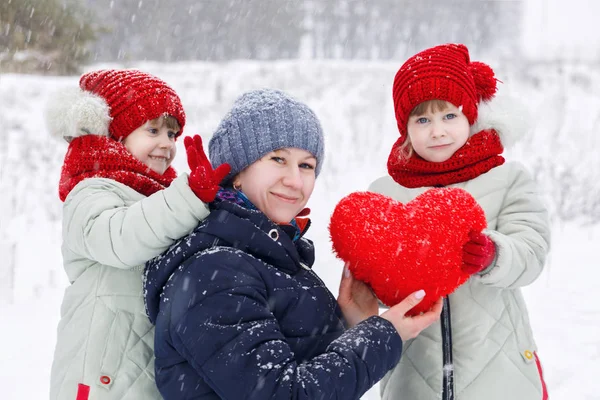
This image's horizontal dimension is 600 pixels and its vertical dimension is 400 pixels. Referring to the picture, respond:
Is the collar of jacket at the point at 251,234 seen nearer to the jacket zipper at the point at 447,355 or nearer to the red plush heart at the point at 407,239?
the red plush heart at the point at 407,239

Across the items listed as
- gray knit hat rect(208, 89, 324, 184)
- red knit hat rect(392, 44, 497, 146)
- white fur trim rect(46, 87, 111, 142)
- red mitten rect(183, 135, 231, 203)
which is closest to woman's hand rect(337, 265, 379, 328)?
gray knit hat rect(208, 89, 324, 184)

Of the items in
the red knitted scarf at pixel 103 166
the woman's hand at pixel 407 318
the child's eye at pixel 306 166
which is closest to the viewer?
the woman's hand at pixel 407 318

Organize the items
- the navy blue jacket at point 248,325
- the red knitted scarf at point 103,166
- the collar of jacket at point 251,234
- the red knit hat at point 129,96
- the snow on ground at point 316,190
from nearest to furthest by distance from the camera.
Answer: the navy blue jacket at point 248,325 → the collar of jacket at point 251,234 → the red knitted scarf at point 103,166 → the red knit hat at point 129,96 → the snow on ground at point 316,190

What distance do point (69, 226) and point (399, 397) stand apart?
1.46 meters

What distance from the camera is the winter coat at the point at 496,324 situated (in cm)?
204

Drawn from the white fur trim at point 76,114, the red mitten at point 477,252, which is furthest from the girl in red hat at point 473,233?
the white fur trim at point 76,114

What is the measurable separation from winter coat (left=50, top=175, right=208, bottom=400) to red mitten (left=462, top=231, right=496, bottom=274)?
2.95ft

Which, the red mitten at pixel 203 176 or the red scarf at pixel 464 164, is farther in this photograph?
the red scarf at pixel 464 164

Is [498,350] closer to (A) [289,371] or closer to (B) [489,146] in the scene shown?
(B) [489,146]

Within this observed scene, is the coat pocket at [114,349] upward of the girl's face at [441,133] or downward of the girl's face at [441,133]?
downward

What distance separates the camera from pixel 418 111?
7.73 ft

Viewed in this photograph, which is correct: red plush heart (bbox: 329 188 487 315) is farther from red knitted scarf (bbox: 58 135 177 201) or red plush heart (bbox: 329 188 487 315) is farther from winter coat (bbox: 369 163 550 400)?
red knitted scarf (bbox: 58 135 177 201)

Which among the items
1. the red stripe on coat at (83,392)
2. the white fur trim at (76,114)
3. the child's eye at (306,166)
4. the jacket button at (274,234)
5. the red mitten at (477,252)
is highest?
the white fur trim at (76,114)

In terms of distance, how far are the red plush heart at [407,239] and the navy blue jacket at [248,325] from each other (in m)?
0.23
